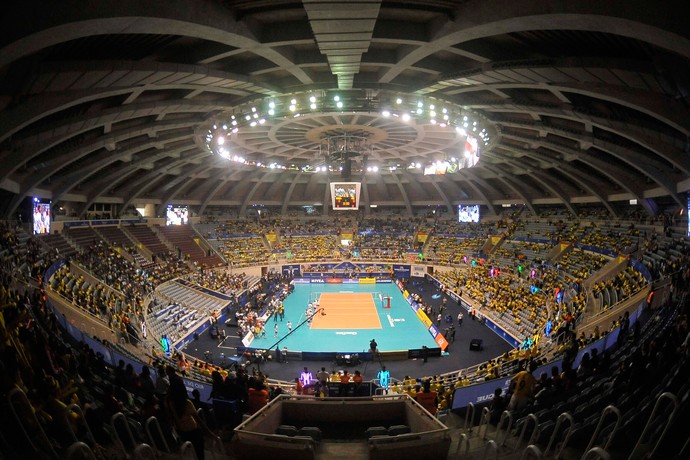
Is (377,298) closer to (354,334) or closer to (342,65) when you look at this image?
(354,334)

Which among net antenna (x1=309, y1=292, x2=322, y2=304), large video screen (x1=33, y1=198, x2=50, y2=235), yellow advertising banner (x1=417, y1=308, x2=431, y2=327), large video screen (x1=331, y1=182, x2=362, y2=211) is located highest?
large video screen (x1=331, y1=182, x2=362, y2=211)

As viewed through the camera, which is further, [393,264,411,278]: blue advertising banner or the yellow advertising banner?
[393,264,411,278]: blue advertising banner

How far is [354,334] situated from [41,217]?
25352mm

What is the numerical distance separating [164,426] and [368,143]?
2676 cm

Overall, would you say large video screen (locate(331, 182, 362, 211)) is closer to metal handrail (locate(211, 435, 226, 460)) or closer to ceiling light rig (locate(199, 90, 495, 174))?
ceiling light rig (locate(199, 90, 495, 174))

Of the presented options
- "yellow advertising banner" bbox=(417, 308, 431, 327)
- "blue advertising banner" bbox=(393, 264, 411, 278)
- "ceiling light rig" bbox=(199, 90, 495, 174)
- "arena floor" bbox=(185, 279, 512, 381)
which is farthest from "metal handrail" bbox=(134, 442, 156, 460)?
"blue advertising banner" bbox=(393, 264, 411, 278)

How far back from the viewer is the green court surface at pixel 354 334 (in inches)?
934

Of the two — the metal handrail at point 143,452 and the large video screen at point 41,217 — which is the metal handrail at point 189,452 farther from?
the large video screen at point 41,217

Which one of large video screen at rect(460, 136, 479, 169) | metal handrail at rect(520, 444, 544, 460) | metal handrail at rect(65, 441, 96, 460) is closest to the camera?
metal handrail at rect(65, 441, 96, 460)

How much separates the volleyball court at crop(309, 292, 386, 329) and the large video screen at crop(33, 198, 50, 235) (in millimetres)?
21933

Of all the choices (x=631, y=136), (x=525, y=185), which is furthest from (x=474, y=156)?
(x=525, y=185)

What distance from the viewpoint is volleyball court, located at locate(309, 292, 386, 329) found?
93.7 ft

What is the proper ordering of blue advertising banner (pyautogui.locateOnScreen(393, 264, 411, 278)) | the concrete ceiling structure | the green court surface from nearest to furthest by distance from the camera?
the concrete ceiling structure, the green court surface, blue advertising banner (pyautogui.locateOnScreen(393, 264, 411, 278))

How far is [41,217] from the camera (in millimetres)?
28188
